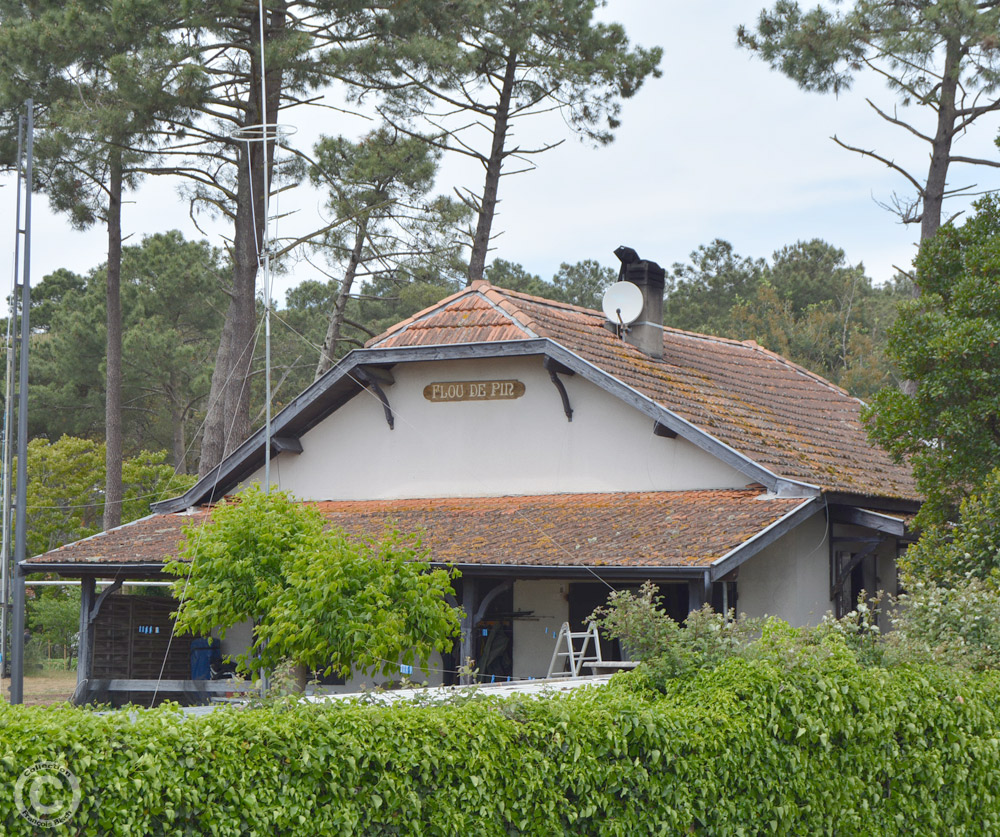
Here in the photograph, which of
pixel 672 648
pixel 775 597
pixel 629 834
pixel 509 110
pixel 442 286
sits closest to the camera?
pixel 629 834

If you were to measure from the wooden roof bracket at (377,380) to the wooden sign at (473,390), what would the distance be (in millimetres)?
617

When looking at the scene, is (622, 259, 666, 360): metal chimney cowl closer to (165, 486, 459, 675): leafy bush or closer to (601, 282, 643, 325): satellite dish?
(601, 282, 643, 325): satellite dish

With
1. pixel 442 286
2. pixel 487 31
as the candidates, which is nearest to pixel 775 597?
pixel 487 31

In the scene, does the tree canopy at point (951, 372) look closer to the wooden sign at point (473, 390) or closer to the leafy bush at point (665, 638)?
the wooden sign at point (473, 390)

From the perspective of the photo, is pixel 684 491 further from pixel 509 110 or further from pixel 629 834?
pixel 509 110

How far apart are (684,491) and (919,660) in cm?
679

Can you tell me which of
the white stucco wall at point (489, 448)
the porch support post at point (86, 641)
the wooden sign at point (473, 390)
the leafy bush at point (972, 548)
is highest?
the wooden sign at point (473, 390)

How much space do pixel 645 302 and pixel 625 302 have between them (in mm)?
307

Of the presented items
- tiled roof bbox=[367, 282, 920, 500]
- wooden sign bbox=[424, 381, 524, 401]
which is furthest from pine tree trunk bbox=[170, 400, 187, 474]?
wooden sign bbox=[424, 381, 524, 401]

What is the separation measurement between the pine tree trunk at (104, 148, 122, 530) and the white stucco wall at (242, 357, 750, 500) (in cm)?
1136

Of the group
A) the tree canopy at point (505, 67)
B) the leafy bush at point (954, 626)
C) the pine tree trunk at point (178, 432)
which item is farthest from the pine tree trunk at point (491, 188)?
the leafy bush at point (954, 626)

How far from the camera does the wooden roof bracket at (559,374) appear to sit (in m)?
16.2

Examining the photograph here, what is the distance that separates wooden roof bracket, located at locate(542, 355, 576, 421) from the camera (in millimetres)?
16219

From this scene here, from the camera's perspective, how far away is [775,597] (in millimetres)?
14797
